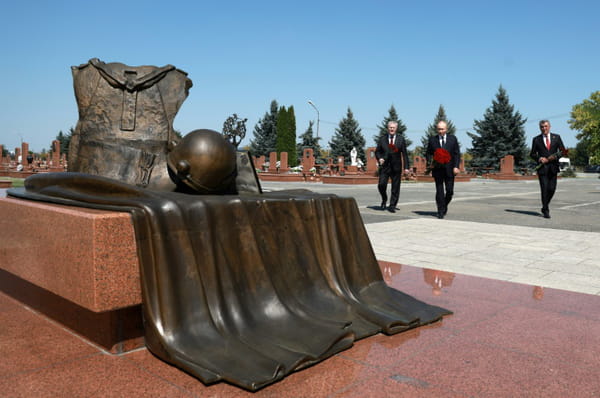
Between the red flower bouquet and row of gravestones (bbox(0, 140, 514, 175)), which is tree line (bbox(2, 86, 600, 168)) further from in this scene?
the red flower bouquet

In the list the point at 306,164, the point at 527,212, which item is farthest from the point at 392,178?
the point at 306,164

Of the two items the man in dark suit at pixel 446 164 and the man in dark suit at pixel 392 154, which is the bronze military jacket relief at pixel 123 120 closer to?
the man in dark suit at pixel 446 164

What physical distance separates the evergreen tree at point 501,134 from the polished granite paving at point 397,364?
46.7m

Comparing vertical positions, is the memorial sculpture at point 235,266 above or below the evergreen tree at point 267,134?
below

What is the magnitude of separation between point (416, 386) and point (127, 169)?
2632 mm

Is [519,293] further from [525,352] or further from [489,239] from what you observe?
[489,239]

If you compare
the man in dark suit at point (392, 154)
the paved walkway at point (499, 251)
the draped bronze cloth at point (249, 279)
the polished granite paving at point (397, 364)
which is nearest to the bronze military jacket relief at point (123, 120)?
the draped bronze cloth at point (249, 279)

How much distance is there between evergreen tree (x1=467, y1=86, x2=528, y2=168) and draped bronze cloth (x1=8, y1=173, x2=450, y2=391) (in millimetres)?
46758

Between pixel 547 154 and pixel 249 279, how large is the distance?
8467mm

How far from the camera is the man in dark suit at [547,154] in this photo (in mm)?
9648

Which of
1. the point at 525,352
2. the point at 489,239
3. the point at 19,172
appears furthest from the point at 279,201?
the point at 19,172

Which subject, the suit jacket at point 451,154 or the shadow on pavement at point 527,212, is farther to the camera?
the shadow on pavement at point 527,212

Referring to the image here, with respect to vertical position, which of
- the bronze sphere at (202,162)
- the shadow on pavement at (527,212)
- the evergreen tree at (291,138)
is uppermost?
the evergreen tree at (291,138)

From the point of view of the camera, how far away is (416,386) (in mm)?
2330
